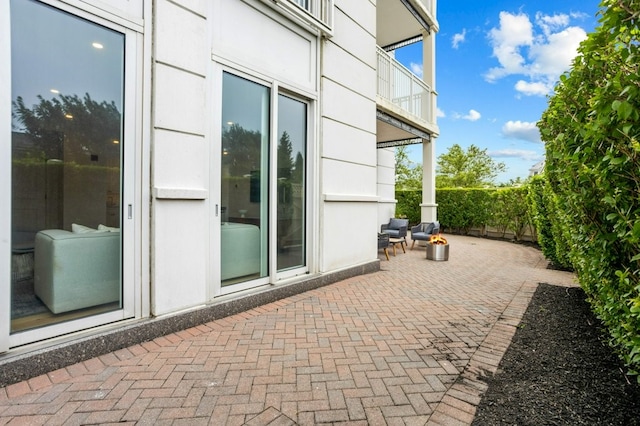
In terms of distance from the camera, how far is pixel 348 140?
5762 millimetres

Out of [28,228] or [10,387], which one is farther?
[28,228]

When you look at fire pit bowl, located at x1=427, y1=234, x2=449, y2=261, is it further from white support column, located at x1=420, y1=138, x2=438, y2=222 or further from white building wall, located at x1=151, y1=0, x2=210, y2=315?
white building wall, located at x1=151, y1=0, x2=210, y2=315

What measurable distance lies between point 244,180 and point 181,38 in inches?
69.1

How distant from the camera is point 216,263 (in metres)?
3.75

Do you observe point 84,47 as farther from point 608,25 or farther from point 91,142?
point 608,25

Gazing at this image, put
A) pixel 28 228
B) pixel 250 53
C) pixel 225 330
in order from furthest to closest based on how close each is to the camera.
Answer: pixel 250 53
pixel 225 330
pixel 28 228

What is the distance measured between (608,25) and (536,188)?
23.7 ft

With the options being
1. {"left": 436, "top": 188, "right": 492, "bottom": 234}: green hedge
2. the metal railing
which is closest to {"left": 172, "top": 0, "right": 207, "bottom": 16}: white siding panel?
the metal railing

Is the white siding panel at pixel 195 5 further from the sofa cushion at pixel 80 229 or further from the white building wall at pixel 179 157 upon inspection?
the sofa cushion at pixel 80 229

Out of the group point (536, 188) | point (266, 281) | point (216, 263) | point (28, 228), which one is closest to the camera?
point (28, 228)

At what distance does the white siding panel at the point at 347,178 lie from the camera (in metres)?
5.32

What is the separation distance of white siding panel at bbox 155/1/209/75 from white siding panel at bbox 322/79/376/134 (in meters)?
2.22

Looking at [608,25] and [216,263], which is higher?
[608,25]

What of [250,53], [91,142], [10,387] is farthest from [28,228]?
[250,53]
